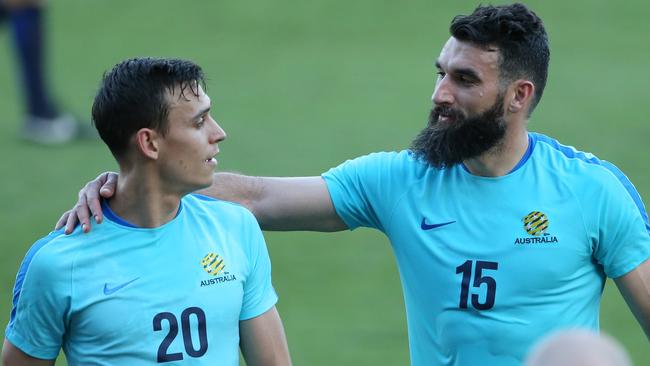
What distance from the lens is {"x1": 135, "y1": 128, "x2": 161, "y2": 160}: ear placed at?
335cm

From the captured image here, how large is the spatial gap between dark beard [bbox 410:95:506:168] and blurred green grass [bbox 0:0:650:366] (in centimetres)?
337

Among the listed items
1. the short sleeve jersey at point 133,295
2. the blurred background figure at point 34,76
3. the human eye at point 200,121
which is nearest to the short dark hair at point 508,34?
the human eye at point 200,121

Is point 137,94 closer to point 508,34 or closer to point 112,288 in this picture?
point 112,288

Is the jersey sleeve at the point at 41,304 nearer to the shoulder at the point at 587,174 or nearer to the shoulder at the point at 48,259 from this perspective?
the shoulder at the point at 48,259

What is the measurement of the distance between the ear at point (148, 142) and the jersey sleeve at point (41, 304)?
1.23 ft

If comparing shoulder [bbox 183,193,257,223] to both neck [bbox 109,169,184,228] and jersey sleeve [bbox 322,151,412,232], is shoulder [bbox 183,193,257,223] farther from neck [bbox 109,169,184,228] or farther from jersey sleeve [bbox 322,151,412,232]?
jersey sleeve [bbox 322,151,412,232]

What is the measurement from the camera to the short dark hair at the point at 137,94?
3.33 meters

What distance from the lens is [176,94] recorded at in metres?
3.36

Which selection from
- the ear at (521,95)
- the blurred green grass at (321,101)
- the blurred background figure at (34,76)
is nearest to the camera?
the ear at (521,95)

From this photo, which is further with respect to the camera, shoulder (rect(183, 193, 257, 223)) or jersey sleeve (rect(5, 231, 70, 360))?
shoulder (rect(183, 193, 257, 223))

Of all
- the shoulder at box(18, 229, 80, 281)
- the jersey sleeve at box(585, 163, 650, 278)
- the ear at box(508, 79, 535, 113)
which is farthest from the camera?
the ear at box(508, 79, 535, 113)

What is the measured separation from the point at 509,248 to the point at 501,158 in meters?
0.32

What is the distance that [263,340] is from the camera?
3518 mm

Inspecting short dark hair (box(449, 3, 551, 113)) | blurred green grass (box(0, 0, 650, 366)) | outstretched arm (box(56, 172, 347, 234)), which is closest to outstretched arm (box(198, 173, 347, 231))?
outstretched arm (box(56, 172, 347, 234))
